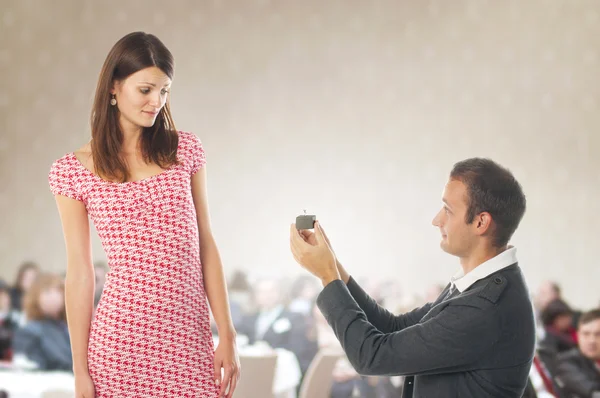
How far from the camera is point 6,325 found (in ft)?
17.1

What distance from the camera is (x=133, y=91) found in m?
1.43

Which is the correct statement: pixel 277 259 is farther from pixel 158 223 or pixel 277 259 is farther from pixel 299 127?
pixel 158 223

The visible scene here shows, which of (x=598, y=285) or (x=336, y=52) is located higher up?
(x=336, y=52)

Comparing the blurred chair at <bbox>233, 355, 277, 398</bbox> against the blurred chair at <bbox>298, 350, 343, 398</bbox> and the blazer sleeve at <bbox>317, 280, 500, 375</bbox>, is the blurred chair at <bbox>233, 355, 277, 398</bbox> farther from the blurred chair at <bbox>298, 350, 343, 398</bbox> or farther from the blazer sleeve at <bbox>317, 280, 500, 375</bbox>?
the blazer sleeve at <bbox>317, 280, 500, 375</bbox>

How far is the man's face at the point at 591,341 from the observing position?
363 cm

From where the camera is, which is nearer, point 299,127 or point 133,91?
point 133,91

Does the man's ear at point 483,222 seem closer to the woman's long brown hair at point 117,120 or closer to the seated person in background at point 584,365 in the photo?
the woman's long brown hair at point 117,120

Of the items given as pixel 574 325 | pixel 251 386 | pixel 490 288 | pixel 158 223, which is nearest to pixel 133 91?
pixel 158 223

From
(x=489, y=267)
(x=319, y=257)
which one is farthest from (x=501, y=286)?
(x=319, y=257)

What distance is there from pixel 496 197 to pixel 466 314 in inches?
9.6

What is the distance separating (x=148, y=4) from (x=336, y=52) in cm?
212

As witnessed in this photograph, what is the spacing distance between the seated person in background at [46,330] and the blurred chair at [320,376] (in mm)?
1264

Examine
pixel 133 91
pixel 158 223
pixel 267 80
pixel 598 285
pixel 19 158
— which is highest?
pixel 267 80

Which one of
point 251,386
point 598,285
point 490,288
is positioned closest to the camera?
point 490,288
